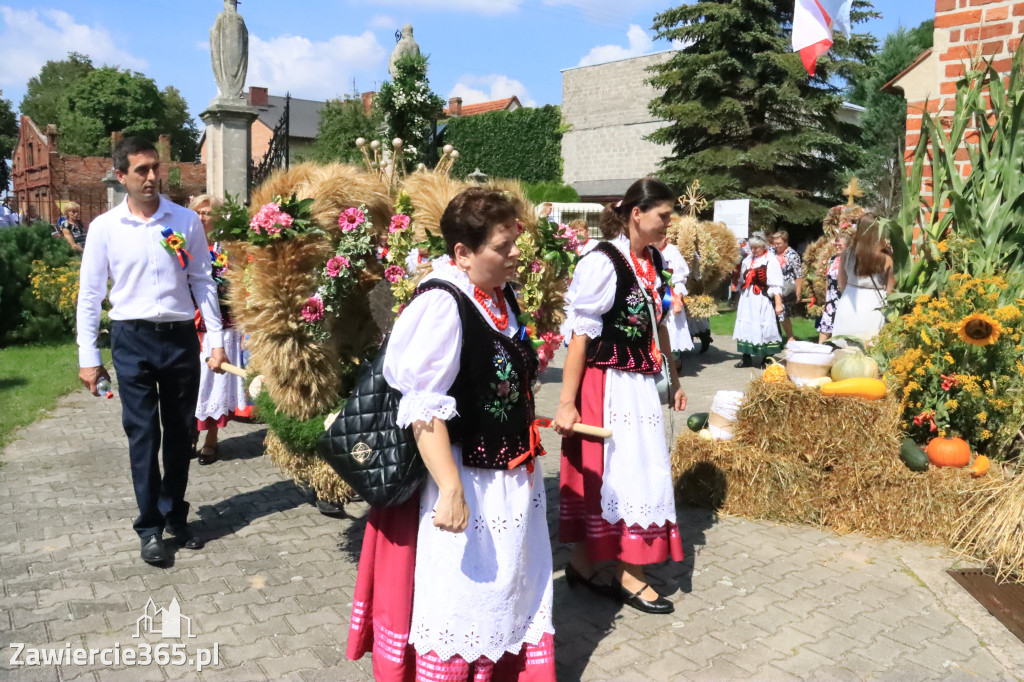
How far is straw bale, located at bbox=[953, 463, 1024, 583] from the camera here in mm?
4453

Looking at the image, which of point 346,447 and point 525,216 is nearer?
point 346,447

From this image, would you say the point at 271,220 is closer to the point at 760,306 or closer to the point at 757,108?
the point at 760,306

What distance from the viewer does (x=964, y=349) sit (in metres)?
5.27

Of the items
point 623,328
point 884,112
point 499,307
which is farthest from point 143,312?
point 884,112

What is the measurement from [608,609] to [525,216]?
6.71ft

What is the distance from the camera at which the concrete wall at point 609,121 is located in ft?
125

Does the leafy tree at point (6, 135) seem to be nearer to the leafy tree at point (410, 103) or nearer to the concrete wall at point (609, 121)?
the concrete wall at point (609, 121)

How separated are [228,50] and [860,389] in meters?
11.1

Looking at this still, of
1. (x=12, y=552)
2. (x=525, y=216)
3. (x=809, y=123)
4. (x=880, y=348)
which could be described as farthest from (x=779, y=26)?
(x=12, y=552)

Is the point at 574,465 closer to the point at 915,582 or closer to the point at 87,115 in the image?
the point at 915,582

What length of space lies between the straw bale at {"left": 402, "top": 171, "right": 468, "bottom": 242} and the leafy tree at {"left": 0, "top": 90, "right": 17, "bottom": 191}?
65.5 meters

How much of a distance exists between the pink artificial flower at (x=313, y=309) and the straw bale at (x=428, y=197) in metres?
0.58

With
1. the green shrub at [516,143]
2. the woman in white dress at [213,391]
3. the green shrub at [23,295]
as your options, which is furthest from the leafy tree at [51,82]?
the woman in white dress at [213,391]

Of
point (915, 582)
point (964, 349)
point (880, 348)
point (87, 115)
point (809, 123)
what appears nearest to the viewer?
point (915, 582)
